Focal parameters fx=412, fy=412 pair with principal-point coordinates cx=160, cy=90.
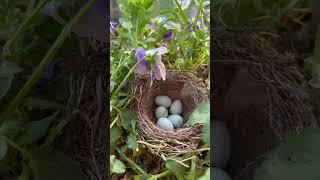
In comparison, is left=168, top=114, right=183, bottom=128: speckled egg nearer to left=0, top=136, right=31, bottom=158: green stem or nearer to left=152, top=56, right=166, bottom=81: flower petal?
left=152, top=56, right=166, bottom=81: flower petal

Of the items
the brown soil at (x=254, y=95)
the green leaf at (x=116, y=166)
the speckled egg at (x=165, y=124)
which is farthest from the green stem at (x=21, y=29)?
the speckled egg at (x=165, y=124)

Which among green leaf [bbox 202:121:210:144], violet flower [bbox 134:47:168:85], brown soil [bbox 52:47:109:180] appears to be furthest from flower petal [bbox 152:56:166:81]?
brown soil [bbox 52:47:109:180]

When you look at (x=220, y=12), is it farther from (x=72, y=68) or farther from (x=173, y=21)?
(x=173, y=21)

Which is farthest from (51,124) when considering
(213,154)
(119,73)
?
(119,73)

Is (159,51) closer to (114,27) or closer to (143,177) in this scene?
(114,27)

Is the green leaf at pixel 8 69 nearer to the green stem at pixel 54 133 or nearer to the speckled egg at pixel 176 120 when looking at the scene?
the green stem at pixel 54 133
